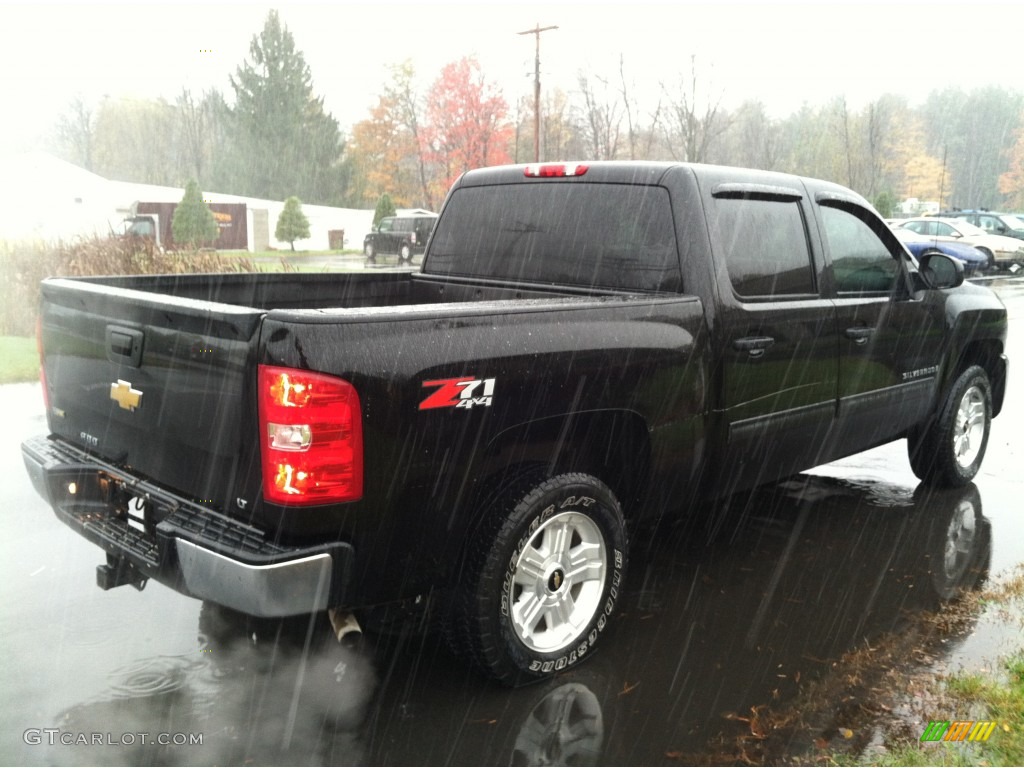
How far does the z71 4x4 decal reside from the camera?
309 cm

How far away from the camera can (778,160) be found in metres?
52.5

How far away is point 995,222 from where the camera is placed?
32.5m

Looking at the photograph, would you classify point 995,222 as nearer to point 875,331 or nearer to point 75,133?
point 875,331

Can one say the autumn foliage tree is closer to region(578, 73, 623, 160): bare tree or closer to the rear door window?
region(578, 73, 623, 160): bare tree

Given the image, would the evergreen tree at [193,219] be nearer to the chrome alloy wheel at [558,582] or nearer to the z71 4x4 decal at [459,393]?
the chrome alloy wheel at [558,582]

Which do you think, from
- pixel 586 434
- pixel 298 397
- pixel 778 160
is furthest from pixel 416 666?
pixel 778 160

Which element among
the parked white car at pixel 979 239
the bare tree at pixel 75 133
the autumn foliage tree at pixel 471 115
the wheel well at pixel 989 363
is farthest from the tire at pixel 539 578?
the bare tree at pixel 75 133

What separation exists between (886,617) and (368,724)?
246 centimetres

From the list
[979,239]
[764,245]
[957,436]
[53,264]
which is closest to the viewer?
Answer: [764,245]

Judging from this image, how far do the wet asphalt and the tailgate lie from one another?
2.74 feet

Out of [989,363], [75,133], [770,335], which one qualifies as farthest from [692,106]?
[75,133]

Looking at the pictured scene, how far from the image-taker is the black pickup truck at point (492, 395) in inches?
115

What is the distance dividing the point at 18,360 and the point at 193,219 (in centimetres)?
3304

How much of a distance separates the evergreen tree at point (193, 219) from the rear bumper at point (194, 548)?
1537 inches
